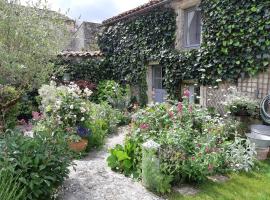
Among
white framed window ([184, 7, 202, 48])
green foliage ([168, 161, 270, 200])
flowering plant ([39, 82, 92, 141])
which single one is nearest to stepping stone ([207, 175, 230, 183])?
green foliage ([168, 161, 270, 200])

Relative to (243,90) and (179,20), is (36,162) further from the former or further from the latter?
(179,20)

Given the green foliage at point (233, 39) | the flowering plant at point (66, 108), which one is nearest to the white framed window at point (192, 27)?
the green foliage at point (233, 39)

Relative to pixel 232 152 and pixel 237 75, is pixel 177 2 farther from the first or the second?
pixel 232 152

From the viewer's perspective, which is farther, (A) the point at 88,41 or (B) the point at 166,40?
(A) the point at 88,41

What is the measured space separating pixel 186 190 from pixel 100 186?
1.47m

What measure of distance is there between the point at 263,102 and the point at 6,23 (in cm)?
611

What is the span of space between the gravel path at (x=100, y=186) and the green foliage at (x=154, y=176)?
142 millimetres

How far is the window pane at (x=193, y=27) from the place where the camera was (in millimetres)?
9555

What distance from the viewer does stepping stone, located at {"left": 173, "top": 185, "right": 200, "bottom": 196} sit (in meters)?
4.58

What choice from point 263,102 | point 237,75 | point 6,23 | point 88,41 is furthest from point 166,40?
point 88,41

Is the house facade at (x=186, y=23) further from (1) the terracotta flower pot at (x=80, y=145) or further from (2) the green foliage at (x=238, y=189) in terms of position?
(2) the green foliage at (x=238, y=189)

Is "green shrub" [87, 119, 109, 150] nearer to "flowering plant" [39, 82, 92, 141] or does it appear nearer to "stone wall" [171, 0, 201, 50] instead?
"flowering plant" [39, 82, 92, 141]

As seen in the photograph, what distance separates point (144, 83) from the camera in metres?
11.6

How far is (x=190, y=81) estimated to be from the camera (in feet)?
31.1
